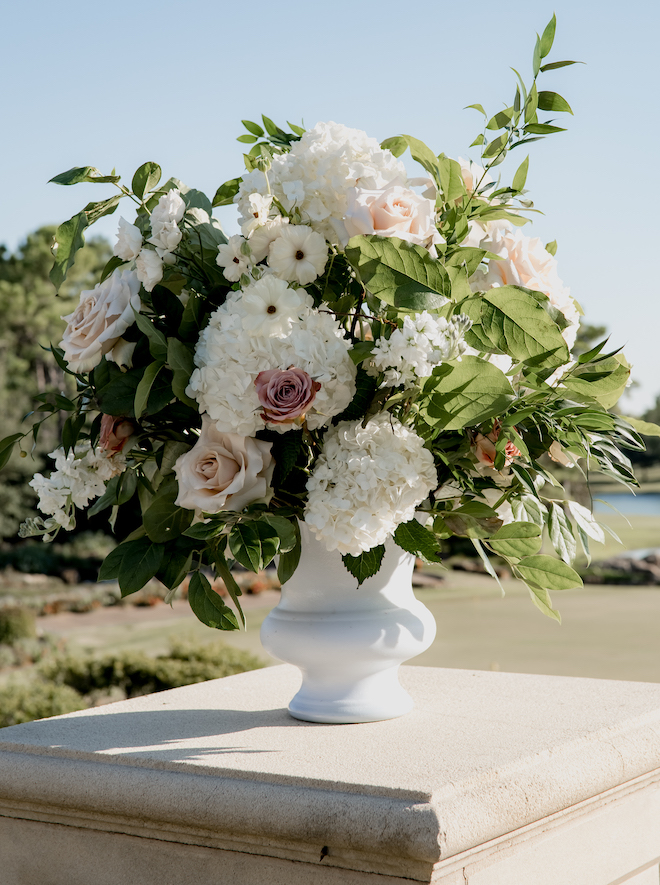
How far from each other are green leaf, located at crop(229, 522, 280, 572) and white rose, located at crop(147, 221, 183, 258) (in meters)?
0.43

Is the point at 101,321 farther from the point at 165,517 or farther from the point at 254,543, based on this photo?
the point at 254,543

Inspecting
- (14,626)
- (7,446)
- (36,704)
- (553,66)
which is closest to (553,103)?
(553,66)

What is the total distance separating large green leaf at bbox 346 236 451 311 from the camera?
109cm

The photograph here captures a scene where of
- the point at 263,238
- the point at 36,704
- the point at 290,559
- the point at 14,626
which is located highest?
the point at 263,238

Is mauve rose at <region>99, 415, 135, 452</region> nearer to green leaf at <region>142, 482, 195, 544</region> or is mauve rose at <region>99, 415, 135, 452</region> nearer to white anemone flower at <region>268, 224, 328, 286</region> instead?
green leaf at <region>142, 482, 195, 544</region>

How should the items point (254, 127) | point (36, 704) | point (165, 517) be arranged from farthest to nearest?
point (36, 704) < point (254, 127) < point (165, 517)

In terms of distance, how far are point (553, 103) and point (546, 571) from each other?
69 cm

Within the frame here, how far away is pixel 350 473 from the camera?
1.12m

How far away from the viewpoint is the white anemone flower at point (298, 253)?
45.8 inches

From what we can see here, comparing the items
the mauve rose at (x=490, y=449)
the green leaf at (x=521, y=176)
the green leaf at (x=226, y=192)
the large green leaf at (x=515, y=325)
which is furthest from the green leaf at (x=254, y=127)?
the mauve rose at (x=490, y=449)

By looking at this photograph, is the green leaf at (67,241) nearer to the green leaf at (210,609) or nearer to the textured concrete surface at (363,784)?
the green leaf at (210,609)

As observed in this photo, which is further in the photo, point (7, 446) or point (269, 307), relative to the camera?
point (7, 446)

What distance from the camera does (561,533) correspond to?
1231 millimetres

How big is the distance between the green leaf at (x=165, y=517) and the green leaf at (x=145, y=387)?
0.14 metres
